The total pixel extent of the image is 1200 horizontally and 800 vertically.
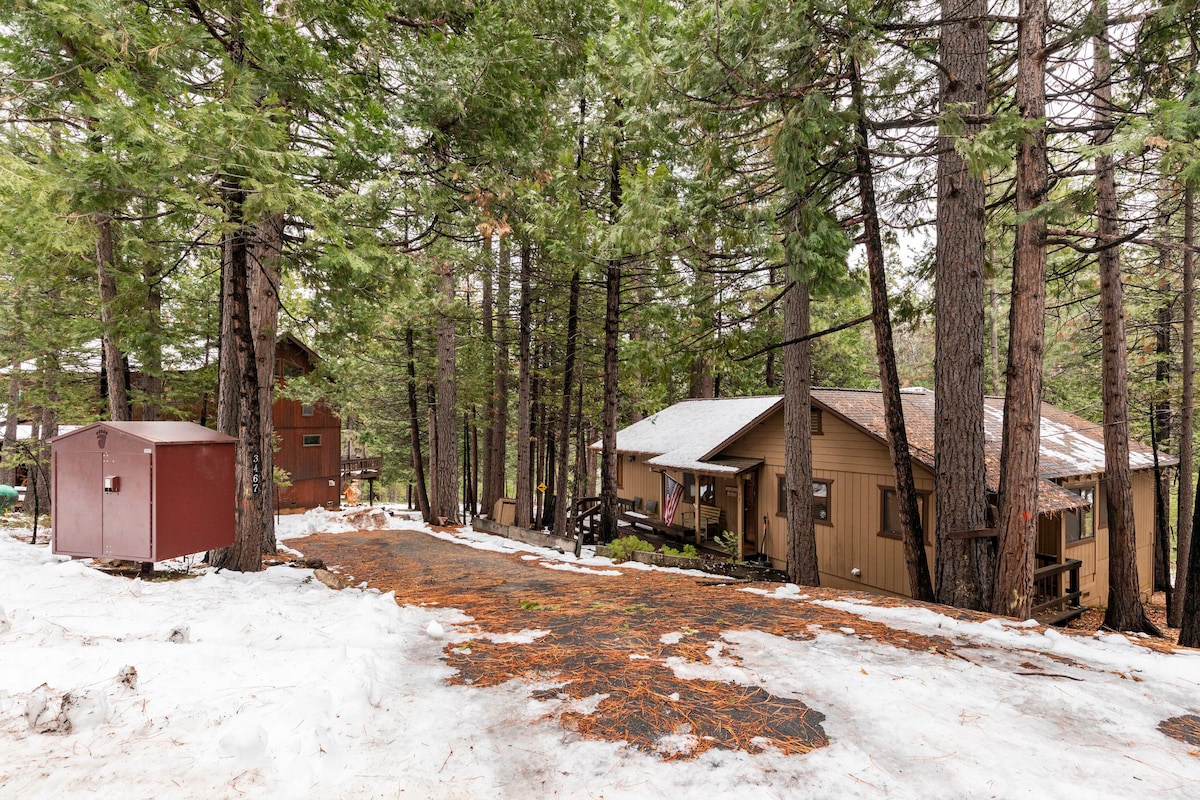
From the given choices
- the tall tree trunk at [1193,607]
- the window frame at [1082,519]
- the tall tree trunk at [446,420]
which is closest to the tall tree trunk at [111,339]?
the tall tree trunk at [446,420]

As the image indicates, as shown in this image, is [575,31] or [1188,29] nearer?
[1188,29]

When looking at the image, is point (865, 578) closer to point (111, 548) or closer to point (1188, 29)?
point (1188, 29)

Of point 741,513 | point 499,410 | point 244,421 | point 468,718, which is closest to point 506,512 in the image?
point 499,410

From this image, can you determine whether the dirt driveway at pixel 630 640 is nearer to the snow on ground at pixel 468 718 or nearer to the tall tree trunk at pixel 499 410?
the snow on ground at pixel 468 718

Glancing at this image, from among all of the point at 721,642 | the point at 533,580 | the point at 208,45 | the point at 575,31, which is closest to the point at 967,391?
the point at 721,642

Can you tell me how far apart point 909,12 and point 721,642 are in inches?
358

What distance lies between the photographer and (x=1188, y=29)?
678 cm

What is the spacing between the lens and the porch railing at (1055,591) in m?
10.3

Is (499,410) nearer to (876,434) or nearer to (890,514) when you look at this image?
(876,434)

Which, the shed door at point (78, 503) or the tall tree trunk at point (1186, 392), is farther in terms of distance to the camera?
the tall tree trunk at point (1186, 392)

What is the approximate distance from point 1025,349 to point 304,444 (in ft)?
79.9

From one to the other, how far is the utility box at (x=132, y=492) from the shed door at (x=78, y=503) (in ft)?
0.04

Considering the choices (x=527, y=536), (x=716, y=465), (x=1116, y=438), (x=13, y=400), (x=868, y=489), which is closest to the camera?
(x=1116, y=438)

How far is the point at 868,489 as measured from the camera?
12898 mm
